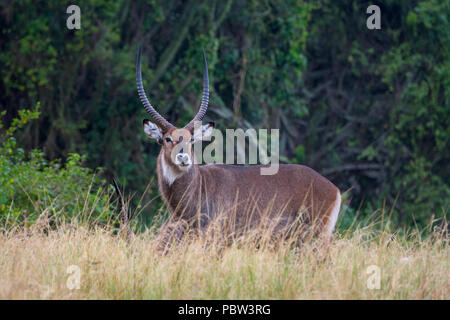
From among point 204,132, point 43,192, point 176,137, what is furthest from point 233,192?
point 43,192

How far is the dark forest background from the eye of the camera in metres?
12.7

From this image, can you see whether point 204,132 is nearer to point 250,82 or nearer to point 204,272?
point 204,272

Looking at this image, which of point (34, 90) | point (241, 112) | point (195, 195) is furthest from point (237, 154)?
point (195, 195)

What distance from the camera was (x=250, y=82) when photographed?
45.3 feet

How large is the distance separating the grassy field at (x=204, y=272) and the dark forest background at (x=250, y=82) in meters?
5.49

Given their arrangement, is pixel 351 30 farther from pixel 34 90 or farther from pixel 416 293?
pixel 416 293

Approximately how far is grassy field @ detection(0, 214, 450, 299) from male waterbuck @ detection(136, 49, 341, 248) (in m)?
0.97

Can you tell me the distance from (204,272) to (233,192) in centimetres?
203

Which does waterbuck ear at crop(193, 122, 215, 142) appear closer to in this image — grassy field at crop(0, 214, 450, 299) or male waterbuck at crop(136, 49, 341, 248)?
male waterbuck at crop(136, 49, 341, 248)

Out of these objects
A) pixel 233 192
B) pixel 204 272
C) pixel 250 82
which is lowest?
pixel 204 272

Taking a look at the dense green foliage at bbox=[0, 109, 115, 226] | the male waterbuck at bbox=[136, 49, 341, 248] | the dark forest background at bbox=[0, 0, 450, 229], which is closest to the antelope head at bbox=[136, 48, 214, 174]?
the male waterbuck at bbox=[136, 49, 341, 248]

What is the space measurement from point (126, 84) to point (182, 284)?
8.45m

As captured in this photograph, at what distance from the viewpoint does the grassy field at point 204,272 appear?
503cm

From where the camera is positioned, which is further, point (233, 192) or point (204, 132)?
point (204, 132)
